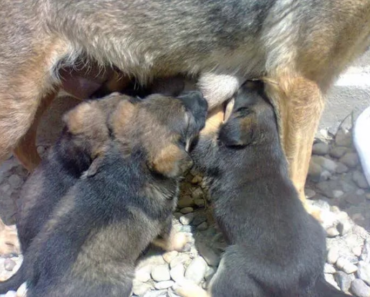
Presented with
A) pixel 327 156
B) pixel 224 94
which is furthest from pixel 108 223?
pixel 327 156

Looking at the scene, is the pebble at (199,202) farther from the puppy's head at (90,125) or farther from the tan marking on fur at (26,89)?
the tan marking on fur at (26,89)

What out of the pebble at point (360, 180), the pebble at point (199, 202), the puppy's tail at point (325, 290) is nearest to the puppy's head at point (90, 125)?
the pebble at point (199, 202)

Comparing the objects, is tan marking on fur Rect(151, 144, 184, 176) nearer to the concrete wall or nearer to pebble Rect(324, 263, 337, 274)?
pebble Rect(324, 263, 337, 274)

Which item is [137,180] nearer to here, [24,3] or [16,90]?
[16,90]

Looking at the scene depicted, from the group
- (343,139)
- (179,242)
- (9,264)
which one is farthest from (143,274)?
(343,139)

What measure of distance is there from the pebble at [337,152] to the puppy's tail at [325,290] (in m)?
1.00

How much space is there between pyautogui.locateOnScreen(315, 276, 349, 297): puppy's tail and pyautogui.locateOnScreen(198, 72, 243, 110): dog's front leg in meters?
0.89

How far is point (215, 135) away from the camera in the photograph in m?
2.33

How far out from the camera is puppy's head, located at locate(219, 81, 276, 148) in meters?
2.18

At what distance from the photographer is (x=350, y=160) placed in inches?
117

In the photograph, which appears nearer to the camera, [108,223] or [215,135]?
[108,223]

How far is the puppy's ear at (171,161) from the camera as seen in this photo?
208 centimetres

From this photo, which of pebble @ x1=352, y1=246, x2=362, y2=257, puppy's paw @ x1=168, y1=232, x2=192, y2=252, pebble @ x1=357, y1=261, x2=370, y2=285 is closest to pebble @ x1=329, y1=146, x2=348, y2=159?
pebble @ x1=352, y1=246, x2=362, y2=257

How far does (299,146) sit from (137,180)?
762 millimetres
